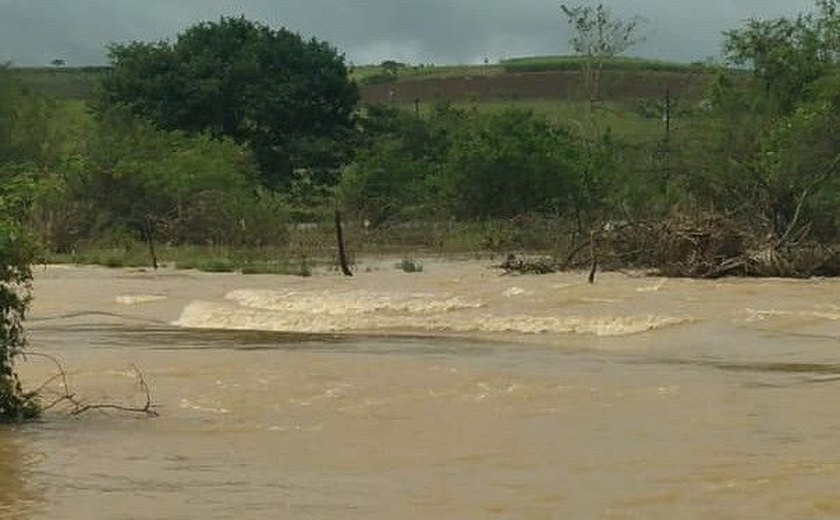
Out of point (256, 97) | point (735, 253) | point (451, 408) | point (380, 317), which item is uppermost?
point (256, 97)

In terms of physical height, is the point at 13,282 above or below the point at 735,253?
above

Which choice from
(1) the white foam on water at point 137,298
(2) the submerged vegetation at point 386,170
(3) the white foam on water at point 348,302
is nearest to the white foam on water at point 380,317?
(3) the white foam on water at point 348,302

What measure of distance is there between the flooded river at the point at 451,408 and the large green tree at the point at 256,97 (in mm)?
32980

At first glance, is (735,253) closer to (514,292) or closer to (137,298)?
(514,292)

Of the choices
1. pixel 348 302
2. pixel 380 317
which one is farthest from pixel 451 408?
pixel 348 302

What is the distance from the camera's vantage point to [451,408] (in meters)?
13.6

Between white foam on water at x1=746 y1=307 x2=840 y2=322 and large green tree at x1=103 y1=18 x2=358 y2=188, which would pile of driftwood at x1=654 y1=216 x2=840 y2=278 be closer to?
white foam on water at x1=746 y1=307 x2=840 y2=322

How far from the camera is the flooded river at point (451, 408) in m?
9.49

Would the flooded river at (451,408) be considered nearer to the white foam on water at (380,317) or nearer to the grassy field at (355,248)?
the white foam on water at (380,317)

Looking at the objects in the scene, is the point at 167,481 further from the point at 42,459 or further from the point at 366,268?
the point at 366,268

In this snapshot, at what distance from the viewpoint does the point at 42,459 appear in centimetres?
1098

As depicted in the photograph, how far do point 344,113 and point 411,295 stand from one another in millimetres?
36829

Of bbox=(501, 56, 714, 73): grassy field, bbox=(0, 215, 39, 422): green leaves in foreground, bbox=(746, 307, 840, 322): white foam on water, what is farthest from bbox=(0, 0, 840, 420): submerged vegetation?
bbox=(501, 56, 714, 73): grassy field

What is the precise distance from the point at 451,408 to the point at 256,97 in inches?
1828
